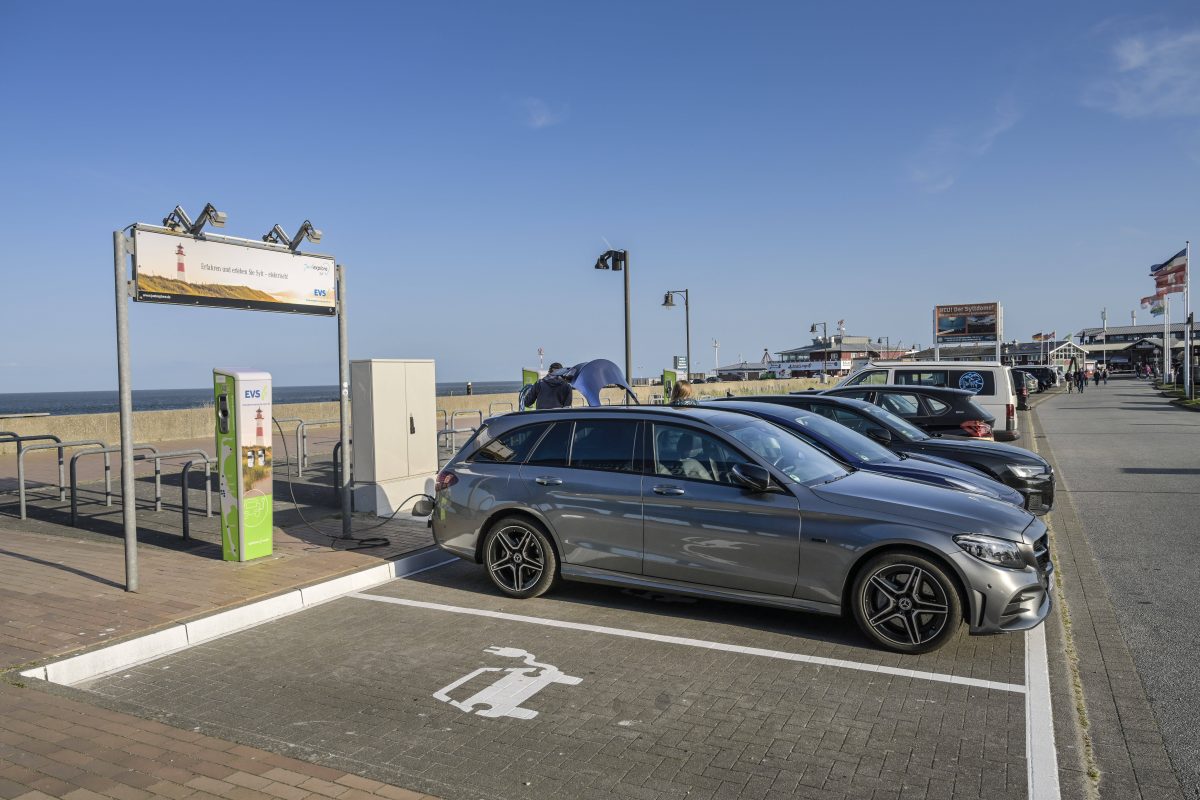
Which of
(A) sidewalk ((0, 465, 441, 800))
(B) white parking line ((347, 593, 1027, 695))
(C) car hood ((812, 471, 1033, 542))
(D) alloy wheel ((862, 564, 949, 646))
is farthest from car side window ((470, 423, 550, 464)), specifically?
(D) alloy wheel ((862, 564, 949, 646))

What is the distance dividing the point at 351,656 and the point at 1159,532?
8.47m

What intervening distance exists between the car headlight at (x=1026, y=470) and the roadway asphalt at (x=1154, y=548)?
2.79 feet

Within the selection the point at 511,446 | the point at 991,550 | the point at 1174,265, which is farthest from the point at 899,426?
the point at 1174,265

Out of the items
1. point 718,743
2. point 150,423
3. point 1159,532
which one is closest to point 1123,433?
point 1159,532

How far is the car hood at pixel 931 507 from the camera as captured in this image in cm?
528

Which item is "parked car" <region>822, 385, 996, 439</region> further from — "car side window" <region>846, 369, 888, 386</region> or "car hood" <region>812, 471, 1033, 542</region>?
"car hood" <region>812, 471, 1033, 542</region>

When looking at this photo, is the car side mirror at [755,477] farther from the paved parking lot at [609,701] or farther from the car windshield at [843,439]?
the car windshield at [843,439]

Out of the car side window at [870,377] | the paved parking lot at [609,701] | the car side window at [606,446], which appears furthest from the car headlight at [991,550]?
the car side window at [870,377]

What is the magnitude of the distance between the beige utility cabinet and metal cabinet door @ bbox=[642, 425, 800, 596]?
15.0 ft

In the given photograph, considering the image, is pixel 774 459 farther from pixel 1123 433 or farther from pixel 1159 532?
pixel 1123 433

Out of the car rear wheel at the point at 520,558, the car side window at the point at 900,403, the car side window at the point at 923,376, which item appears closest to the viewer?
the car rear wheel at the point at 520,558

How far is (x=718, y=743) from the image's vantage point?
407 cm

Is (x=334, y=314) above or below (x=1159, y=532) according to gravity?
above

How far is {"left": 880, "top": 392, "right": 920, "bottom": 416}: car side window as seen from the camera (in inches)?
493
